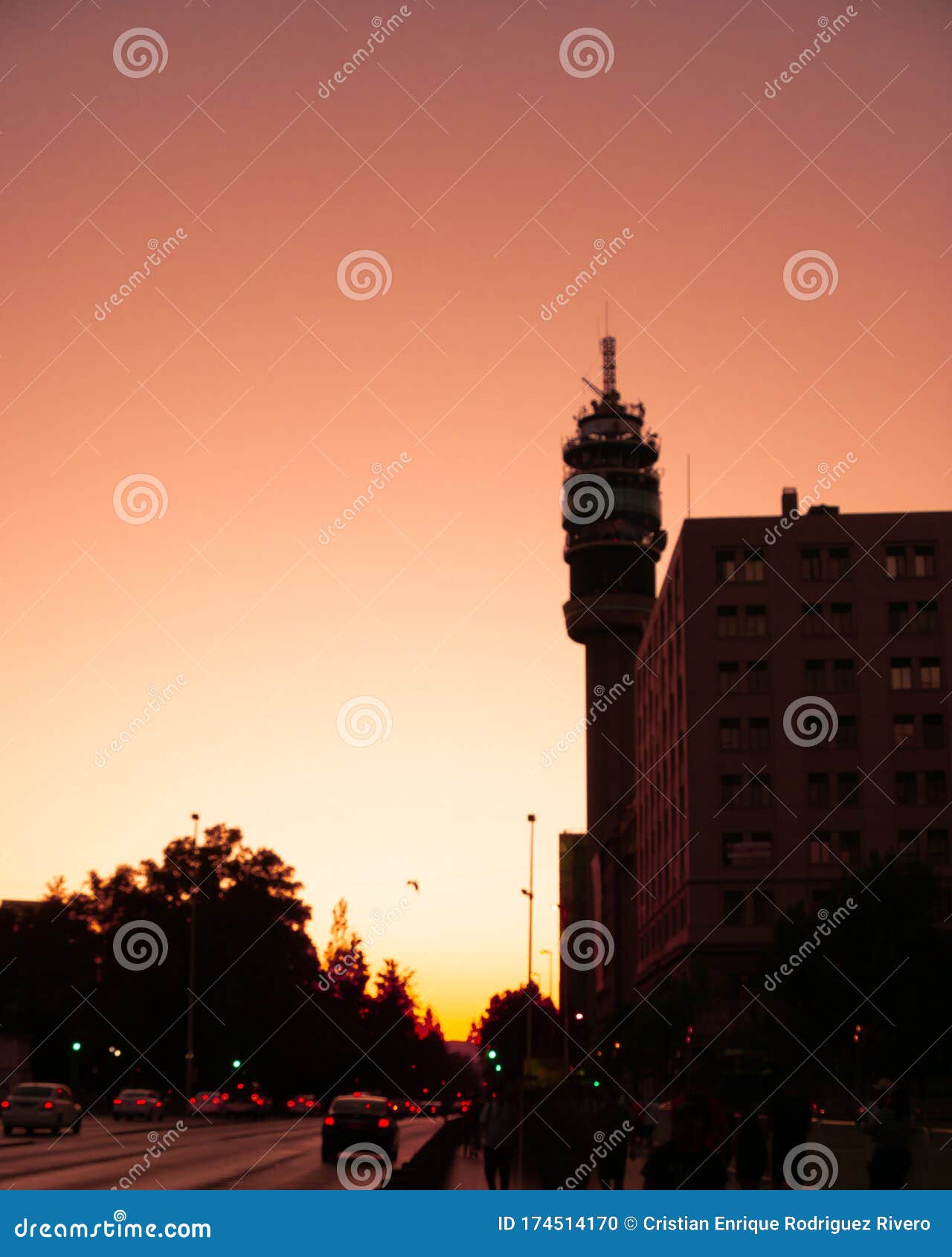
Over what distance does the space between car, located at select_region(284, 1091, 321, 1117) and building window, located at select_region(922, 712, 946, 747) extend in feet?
137

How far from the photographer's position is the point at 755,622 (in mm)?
80125

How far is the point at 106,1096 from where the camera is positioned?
80.2 meters

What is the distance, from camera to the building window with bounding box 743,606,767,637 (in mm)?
80000

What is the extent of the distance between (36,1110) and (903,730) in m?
51.5

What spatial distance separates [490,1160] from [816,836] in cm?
5851

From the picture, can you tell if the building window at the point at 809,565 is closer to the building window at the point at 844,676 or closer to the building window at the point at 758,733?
the building window at the point at 844,676

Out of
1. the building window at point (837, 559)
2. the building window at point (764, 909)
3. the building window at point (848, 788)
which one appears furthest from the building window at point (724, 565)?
the building window at point (764, 909)

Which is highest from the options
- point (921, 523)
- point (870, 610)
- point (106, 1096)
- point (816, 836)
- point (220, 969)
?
point (921, 523)

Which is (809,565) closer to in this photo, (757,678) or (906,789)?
(757,678)

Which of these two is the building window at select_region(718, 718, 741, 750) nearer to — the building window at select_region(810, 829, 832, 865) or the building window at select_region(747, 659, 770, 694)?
the building window at select_region(747, 659, 770, 694)

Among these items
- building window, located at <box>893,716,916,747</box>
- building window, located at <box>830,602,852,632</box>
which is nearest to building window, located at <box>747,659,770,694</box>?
building window, located at <box>830,602,852,632</box>

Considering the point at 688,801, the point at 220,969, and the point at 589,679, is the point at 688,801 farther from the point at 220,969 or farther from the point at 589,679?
the point at 589,679
